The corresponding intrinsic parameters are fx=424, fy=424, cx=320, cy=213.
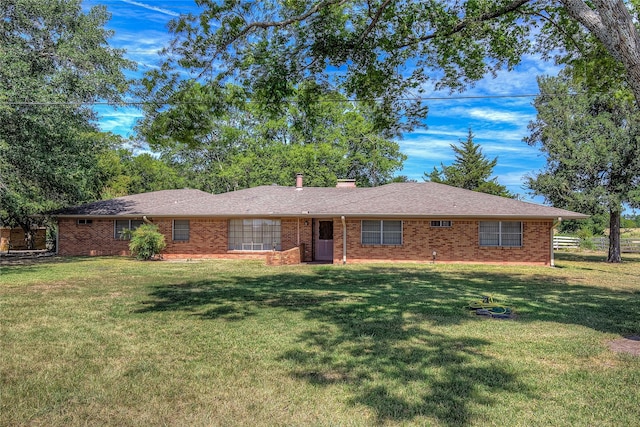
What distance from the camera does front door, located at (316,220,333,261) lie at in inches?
850

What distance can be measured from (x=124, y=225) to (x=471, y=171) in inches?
1288

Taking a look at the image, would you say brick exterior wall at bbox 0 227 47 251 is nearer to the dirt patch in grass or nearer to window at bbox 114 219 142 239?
window at bbox 114 219 142 239

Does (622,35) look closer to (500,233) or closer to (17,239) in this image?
(500,233)

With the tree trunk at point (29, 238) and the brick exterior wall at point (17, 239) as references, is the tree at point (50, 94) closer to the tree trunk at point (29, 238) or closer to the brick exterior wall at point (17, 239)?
the tree trunk at point (29, 238)

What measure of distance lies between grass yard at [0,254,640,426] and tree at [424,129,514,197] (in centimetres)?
3233

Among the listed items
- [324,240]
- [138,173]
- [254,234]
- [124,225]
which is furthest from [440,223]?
[138,173]

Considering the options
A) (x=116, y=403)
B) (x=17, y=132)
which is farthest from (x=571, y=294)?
(x=17, y=132)

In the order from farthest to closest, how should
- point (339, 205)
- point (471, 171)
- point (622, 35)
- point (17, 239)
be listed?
point (471, 171), point (17, 239), point (339, 205), point (622, 35)

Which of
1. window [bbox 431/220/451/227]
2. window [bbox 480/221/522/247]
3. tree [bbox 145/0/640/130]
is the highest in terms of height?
tree [bbox 145/0/640/130]

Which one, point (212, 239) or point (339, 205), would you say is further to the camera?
point (212, 239)

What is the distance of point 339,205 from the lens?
2059cm

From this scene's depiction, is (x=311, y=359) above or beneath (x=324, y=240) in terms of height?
beneath

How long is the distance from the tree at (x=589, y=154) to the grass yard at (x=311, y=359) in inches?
582

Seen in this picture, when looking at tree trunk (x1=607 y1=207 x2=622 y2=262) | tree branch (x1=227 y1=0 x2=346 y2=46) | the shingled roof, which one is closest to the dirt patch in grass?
tree branch (x1=227 y1=0 x2=346 y2=46)
